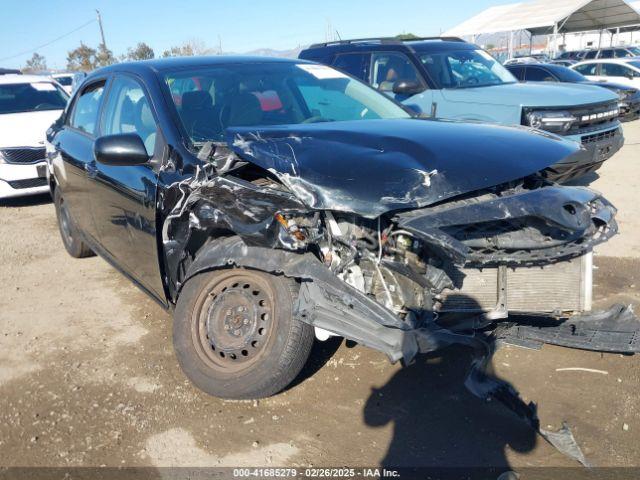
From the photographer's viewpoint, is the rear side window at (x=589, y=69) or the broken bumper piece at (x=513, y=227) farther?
the rear side window at (x=589, y=69)

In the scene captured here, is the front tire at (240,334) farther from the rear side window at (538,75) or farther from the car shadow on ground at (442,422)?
the rear side window at (538,75)

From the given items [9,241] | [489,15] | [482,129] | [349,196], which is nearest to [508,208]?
[349,196]

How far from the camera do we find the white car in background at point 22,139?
8.00 meters

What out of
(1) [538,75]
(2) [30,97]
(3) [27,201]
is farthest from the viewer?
(1) [538,75]

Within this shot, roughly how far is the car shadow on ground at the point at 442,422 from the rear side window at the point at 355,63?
5.61 meters

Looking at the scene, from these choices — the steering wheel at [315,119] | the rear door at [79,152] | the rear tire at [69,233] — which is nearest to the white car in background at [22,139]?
the rear tire at [69,233]

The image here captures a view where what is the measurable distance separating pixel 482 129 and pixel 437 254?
3.74 ft

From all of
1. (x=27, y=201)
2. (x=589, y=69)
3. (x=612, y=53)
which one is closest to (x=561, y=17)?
(x=612, y=53)

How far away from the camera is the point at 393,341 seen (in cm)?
263

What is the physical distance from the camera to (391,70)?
26.7ft

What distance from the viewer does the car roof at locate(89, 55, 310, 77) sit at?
13.2ft

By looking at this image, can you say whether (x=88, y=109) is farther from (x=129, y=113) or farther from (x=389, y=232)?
(x=389, y=232)

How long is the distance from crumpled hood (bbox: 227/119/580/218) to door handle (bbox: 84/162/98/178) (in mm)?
1580

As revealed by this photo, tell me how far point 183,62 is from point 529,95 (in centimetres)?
471
